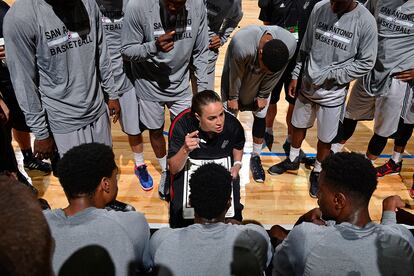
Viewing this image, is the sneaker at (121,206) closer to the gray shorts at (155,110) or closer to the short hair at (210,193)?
the gray shorts at (155,110)

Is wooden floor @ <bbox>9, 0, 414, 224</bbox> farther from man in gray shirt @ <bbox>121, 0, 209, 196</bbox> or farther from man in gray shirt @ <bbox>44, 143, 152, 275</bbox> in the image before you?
man in gray shirt @ <bbox>44, 143, 152, 275</bbox>

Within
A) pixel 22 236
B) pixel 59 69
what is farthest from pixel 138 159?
pixel 22 236

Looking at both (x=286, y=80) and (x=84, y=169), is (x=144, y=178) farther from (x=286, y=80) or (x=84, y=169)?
(x=84, y=169)

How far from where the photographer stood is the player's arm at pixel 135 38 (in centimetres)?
295

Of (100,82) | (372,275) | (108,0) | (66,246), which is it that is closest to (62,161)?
(66,246)

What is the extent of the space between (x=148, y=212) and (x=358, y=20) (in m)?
2.14

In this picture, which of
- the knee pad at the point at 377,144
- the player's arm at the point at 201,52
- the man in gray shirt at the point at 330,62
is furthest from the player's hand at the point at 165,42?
the knee pad at the point at 377,144

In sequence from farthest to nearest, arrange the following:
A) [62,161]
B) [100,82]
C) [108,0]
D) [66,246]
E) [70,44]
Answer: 1. [108,0]
2. [100,82]
3. [70,44]
4. [62,161]
5. [66,246]

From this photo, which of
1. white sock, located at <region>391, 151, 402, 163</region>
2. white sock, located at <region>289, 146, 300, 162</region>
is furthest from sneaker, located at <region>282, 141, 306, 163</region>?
white sock, located at <region>391, 151, 402, 163</region>

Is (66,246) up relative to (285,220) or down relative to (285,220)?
up

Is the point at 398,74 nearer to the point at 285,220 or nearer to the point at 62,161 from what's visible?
the point at 285,220

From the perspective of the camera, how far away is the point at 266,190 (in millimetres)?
3584

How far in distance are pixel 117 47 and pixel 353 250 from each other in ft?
7.89

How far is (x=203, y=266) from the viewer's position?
1.62 meters
